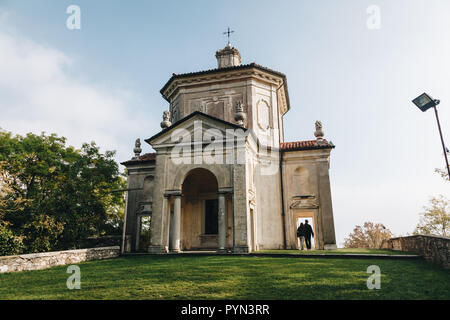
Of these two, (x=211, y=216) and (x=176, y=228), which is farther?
(x=211, y=216)

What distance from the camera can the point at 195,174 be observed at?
1716cm

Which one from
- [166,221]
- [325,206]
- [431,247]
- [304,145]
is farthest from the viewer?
[304,145]

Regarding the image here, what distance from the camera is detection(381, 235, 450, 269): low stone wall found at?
338 inches

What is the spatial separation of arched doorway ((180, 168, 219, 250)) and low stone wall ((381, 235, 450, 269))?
1043 cm

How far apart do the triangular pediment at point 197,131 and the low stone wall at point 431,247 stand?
897 cm

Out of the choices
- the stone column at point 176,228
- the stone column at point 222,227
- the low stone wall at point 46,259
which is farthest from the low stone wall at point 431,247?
the low stone wall at point 46,259

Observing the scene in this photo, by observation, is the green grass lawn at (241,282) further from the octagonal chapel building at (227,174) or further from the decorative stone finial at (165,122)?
the decorative stone finial at (165,122)

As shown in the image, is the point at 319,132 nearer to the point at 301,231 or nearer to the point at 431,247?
the point at 301,231

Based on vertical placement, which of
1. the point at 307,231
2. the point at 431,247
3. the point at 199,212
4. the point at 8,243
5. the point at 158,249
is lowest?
the point at 158,249

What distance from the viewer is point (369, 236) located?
39375mm

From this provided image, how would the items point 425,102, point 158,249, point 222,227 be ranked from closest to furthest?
point 425,102
point 222,227
point 158,249

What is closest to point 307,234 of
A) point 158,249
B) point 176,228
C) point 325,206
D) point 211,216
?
point 325,206

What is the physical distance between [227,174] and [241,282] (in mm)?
7576

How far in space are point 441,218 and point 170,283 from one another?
3289 cm
